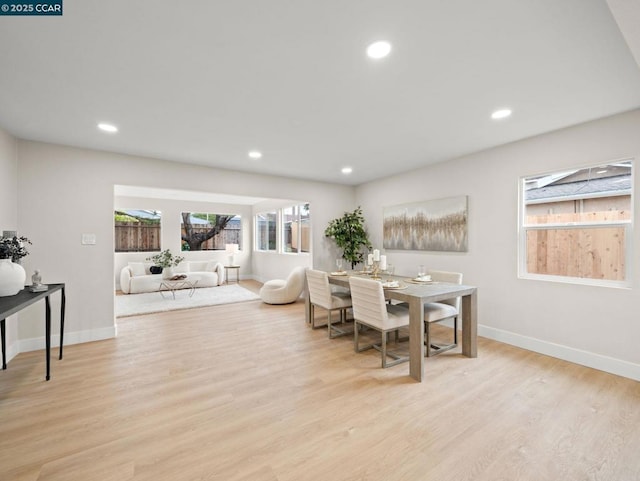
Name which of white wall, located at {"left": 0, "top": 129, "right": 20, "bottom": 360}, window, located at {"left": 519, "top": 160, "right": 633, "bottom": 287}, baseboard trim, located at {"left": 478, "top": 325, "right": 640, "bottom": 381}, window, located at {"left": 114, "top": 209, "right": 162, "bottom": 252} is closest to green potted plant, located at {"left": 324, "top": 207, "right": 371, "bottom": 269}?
baseboard trim, located at {"left": 478, "top": 325, "right": 640, "bottom": 381}

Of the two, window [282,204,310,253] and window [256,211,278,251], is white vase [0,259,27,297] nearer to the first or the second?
window [282,204,310,253]

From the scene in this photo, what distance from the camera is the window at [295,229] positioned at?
257 inches

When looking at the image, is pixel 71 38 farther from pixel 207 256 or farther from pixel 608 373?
pixel 207 256

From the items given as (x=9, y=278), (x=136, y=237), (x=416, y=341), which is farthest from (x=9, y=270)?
(x=136, y=237)

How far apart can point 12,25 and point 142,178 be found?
249 centimetres

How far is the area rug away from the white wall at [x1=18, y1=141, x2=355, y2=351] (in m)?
1.22

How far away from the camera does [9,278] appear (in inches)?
89.8

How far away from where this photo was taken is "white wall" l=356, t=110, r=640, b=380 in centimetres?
255

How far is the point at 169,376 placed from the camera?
2.57 meters

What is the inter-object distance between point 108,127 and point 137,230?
18.6 feet

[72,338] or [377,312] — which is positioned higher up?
[377,312]

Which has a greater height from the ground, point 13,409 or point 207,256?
point 207,256

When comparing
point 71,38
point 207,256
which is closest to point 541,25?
point 71,38

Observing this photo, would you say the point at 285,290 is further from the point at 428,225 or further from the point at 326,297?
the point at 428,225
